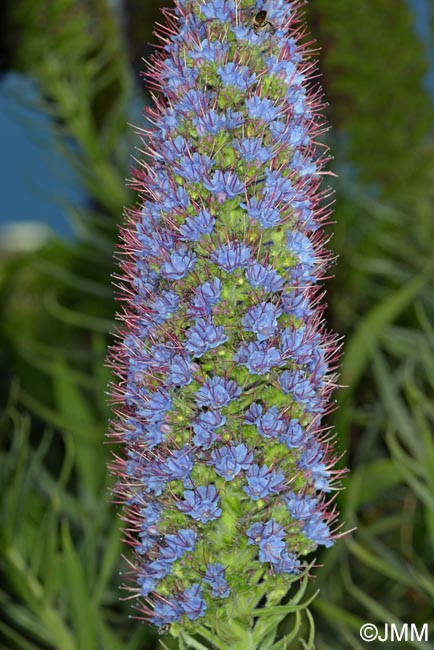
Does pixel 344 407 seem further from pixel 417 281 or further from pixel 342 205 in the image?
pixel 342 205

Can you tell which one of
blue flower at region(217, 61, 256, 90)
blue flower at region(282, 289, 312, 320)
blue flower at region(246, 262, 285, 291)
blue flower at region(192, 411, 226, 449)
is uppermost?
blue flower at region(217, 61, 256, 90)

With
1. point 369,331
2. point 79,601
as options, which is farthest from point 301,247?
point 369,331

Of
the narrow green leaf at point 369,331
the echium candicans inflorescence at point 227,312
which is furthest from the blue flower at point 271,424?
the narrow green leaf at point 369,331

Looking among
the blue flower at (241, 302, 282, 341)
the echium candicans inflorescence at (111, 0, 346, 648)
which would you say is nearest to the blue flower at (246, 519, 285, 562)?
the echium candicans inflorescence at (111, 0, 346, 648)

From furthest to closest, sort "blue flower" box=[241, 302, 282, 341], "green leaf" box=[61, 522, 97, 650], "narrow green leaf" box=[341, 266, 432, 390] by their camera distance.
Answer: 1. "narrow green leaf" box=[341, 266, 432, 390]
2. "green leaf" box=[61, 522, 97, 650]
3. "blue flower" box=[241, 302, 282, 341]

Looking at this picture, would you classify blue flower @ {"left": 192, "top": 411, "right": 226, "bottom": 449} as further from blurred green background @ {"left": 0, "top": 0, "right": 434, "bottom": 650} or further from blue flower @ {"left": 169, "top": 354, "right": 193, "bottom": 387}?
blurred green background @ {"left": 0, "top": 0, "right": 434, "bottom": 650}

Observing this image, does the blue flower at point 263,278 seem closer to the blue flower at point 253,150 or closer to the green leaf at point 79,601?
the blue flower at point 253,150

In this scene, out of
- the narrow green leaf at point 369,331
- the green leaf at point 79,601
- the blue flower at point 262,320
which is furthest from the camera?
the narrow green leaf at point 369,331
